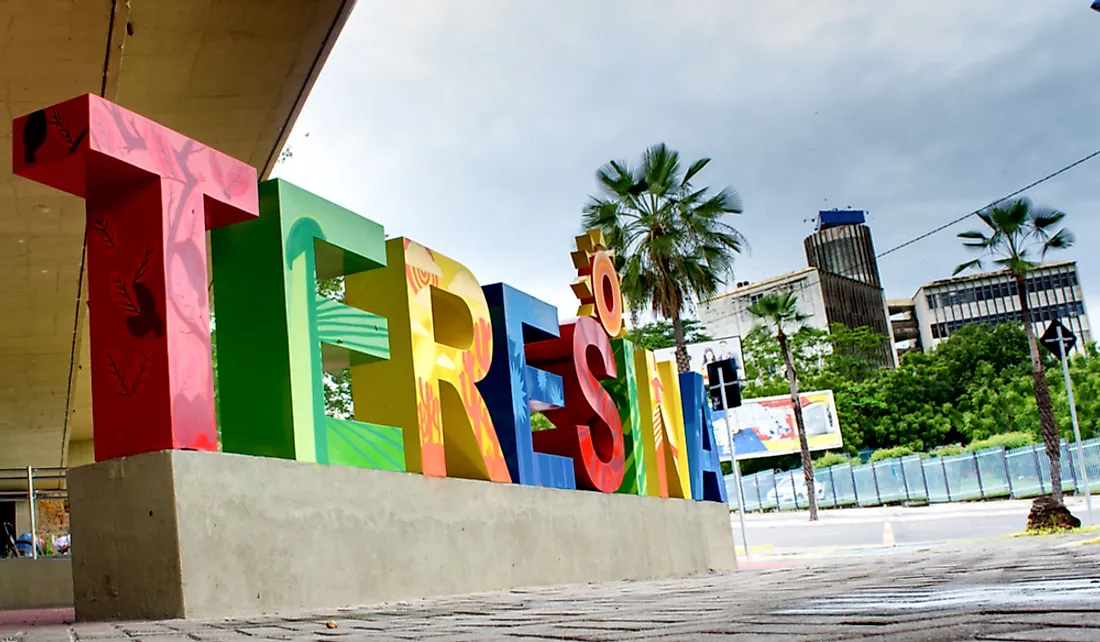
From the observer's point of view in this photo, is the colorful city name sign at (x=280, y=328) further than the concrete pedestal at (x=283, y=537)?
Yes

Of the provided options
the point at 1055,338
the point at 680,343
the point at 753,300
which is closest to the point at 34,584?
the point at 680,343

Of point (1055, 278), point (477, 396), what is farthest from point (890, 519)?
point (1055, 278)

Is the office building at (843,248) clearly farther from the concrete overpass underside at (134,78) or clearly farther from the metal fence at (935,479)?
the concrete overpass underside at (134,78)

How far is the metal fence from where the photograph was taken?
36406 mm

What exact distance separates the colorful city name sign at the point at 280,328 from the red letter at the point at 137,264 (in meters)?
0.01

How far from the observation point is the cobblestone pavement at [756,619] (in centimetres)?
→ 282

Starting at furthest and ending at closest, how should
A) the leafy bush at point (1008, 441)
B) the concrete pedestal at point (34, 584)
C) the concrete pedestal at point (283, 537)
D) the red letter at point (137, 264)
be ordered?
the leafy bush at point (1008, 441), the concrete pedestal at point (34, 584), the red letter at point (137, 264), the concrete pedestal at point (283, 537)

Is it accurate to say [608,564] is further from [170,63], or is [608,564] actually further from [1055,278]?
[1055,278]

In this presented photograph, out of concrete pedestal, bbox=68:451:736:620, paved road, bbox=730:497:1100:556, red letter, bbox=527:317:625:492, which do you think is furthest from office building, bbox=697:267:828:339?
concrete pedestal, bbox=68:451:736:620

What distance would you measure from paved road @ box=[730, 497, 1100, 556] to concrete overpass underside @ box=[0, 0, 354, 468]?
16.4 m

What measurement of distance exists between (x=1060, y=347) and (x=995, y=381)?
37881 millimetres

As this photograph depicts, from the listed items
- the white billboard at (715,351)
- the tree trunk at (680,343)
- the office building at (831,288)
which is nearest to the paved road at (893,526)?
the tree trunk at (680,343)

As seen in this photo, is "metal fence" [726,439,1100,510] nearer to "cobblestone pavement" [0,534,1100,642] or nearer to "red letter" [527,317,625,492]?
"red letter" [527,317,625,492]

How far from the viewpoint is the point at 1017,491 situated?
37.5 meters
